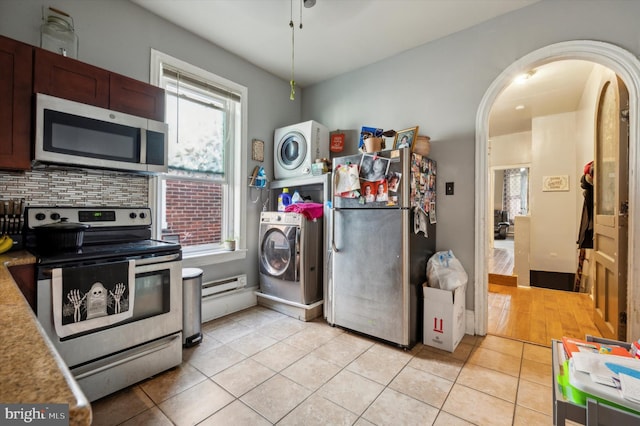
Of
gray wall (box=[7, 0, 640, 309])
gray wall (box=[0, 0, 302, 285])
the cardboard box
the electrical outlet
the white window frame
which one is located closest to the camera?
gray wall (box=[0, 0, 302, 285])

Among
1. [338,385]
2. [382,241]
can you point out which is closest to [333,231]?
[382,241]

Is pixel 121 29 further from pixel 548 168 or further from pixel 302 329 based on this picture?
pixel 548 168

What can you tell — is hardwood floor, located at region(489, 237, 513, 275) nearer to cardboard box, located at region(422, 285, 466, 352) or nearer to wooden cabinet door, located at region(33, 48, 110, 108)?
cardboard box, located at region(422, 285, 466, 352)

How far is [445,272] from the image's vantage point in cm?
242

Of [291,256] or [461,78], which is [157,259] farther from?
[461,78]

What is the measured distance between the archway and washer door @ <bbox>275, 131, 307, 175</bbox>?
5.88 feet

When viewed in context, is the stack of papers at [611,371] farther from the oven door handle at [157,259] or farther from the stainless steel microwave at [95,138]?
the stainless steel microwave at [95,138]

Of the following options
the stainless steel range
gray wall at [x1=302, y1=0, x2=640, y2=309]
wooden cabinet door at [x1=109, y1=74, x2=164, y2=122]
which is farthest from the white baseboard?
gray wall at [x1=302, y1=0, x2=640, y2=309]

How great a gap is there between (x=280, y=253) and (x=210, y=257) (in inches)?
27.9

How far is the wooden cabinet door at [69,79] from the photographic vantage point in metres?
1.72

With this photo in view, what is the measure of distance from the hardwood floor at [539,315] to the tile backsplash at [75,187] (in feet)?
11.2

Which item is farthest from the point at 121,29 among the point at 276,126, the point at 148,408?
the point at 148,408

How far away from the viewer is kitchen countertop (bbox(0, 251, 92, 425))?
0.39 metres

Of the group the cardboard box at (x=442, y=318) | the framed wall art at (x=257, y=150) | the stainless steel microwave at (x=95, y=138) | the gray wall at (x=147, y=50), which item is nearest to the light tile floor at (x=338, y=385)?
the cardboard box at (x=442, y=318)
